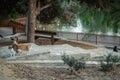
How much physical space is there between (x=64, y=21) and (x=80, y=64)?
2121cm

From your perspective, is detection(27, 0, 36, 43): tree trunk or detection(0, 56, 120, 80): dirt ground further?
detection(27, 0, 36, 43): tree trunk

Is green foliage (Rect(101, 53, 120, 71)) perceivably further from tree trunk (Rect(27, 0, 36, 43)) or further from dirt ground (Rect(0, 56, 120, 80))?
tree trunk (Rect(27, 0, 36, 43))

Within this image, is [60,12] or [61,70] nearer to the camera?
[61,70]

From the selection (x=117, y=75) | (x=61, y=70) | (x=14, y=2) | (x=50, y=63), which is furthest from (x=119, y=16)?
(x=14, y=2)

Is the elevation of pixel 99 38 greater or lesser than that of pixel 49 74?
greater

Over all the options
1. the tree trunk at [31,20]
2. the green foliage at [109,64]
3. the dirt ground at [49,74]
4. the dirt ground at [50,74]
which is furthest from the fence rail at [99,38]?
the dirt ground at [49,74]

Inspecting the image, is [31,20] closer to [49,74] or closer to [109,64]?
[109,64]

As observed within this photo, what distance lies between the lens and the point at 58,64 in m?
11.0

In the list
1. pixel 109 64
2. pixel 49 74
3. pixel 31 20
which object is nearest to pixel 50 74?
pixel 49 74

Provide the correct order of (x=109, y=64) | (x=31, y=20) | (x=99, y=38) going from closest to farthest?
(x=109, y=64)
(x=31, y=20)
(x=99, y=38)

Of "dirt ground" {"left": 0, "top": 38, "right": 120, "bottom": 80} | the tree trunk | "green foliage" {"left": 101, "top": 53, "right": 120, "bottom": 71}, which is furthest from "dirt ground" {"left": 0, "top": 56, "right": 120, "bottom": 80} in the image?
the tree trunk

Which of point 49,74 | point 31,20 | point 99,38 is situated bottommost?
point 49,74

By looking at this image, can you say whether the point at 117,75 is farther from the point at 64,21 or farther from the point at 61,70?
the point at 64,21

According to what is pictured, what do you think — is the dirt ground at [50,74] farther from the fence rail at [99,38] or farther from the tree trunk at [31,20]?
the fence rail at [99,38]
